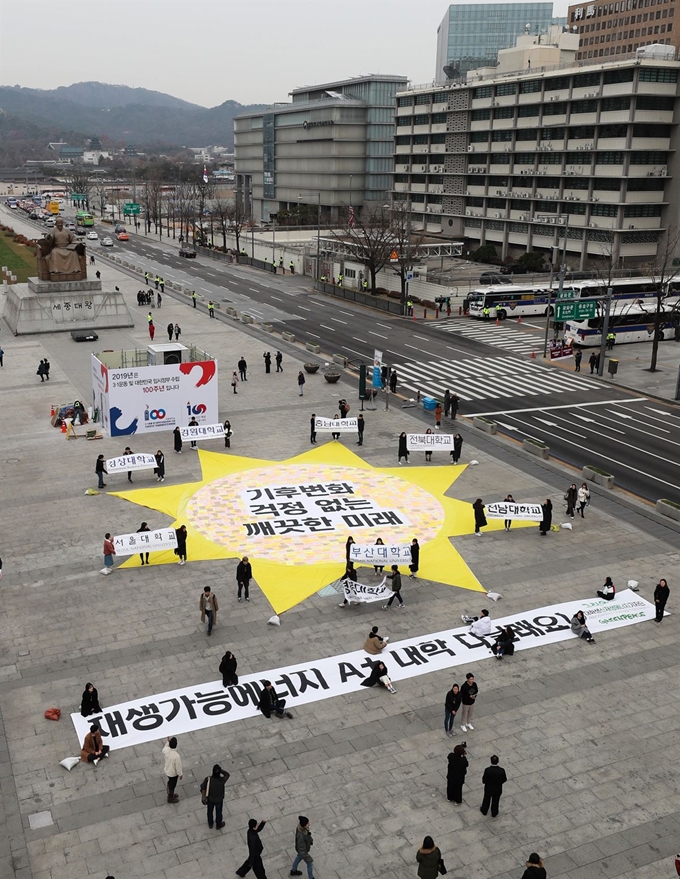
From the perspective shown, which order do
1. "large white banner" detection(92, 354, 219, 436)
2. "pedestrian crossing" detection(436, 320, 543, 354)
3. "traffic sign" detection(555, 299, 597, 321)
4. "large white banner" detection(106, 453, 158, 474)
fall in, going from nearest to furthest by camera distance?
1. "large white banner" detection(106, 453, 158, 474)
2. "large white banner" detection(92, 354, 219, 436)
3. "traffic sign" detection(555, 299, 597, 321)
4. "pedestrian crossing" detection(436, 320, 543, 354)

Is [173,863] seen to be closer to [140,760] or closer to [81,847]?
[81,847]

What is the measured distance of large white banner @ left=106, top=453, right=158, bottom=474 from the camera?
33156 millimetres

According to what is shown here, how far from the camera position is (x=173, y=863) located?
15344mm

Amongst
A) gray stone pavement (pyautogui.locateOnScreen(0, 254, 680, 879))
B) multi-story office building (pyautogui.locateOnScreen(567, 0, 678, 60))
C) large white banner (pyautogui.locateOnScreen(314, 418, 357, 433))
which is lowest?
gray stone pavement (pyautogui.locateOnScreen(0, 254, 680, 879))

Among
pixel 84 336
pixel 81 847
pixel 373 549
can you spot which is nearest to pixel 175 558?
pixel 373 549

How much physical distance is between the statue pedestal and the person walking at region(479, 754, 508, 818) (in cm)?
5755

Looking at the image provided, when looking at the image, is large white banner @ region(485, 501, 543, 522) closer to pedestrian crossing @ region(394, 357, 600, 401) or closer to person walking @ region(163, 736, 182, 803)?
person walking @ region(163, 736, 182, 803)

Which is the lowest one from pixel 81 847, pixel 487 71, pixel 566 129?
pixel 81 847

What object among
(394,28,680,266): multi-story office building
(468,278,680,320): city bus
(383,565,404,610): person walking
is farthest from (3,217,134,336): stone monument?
(383,565,404,610): person walking

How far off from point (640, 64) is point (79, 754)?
89.3 metres

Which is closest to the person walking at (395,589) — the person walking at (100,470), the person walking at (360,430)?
the person walking at (100,470)

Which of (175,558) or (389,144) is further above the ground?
(389,144)

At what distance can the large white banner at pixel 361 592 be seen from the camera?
80.3 ft

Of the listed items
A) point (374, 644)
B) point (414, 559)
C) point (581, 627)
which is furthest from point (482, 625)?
point (414, 559)
